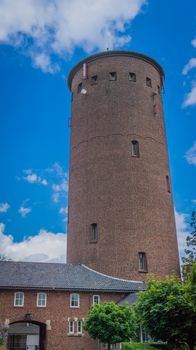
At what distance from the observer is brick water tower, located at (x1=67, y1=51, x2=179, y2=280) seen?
3181 centimetres

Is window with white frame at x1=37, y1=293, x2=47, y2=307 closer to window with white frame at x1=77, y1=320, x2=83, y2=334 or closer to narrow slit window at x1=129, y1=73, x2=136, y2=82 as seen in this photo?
window with white frame at x1=77, y1=320, x2=83, y2=334

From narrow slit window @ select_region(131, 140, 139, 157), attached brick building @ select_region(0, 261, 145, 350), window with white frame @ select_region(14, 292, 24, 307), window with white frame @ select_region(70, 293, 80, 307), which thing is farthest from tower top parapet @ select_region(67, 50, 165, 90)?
window with white frame @ select_region(14, 292, 24, 307)

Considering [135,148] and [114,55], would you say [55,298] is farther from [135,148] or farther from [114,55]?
[114,55]

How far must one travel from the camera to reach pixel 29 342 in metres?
47.8

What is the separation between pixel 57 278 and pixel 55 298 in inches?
63.7

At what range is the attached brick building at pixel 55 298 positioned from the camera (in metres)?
27.1

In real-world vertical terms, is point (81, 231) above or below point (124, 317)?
above

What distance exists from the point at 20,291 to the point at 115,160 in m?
13.0

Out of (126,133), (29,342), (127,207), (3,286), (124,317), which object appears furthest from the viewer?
(29,342)

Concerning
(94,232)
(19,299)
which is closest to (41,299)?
(19,299)

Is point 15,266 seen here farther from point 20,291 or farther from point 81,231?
point 81,231

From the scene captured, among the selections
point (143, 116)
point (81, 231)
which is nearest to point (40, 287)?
point (81, 231)

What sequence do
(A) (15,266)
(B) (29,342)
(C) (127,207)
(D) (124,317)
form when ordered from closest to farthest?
(D) (124,317)
(A) (15,266)
(C) (127,207)
(B) (29,342)

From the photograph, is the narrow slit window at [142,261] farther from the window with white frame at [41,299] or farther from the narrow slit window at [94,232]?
the window with white frame at [41,299]
